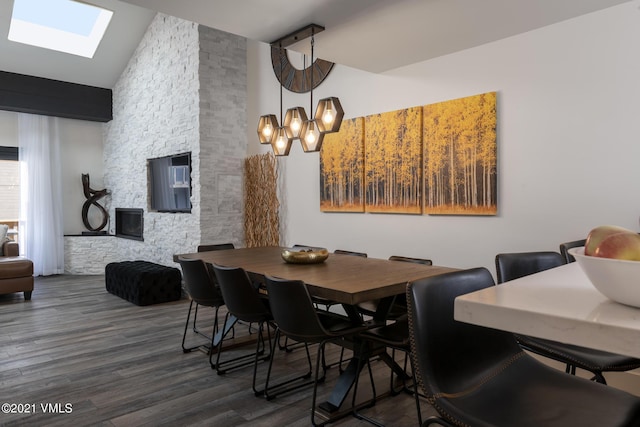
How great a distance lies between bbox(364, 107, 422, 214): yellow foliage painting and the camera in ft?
13.1

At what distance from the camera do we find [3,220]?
24.4ft

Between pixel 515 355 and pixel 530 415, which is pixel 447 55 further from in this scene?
pixel 530 415

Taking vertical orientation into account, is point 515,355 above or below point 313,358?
above

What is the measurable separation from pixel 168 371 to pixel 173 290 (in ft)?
8.41

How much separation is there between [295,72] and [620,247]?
491 centimetres

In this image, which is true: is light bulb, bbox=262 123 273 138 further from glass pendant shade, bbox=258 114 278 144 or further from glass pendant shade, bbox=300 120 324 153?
glass pendant shade, bbox=300 120 324 153

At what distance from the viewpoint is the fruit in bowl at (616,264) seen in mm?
781

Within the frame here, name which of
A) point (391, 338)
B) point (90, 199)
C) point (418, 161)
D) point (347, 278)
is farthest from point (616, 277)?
point (90, 199)

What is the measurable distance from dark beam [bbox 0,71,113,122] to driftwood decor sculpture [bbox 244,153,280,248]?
11.7 feet

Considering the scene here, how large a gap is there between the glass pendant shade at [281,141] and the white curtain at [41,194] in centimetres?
590

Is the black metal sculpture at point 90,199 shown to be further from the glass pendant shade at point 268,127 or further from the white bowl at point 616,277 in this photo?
the white bowl at point 616,277

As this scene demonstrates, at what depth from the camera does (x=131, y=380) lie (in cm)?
308

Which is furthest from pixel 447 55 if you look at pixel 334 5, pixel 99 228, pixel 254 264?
pixel 99 228

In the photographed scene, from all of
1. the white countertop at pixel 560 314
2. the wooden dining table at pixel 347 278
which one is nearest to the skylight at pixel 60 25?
the wooden dining table at pixel 347 278
